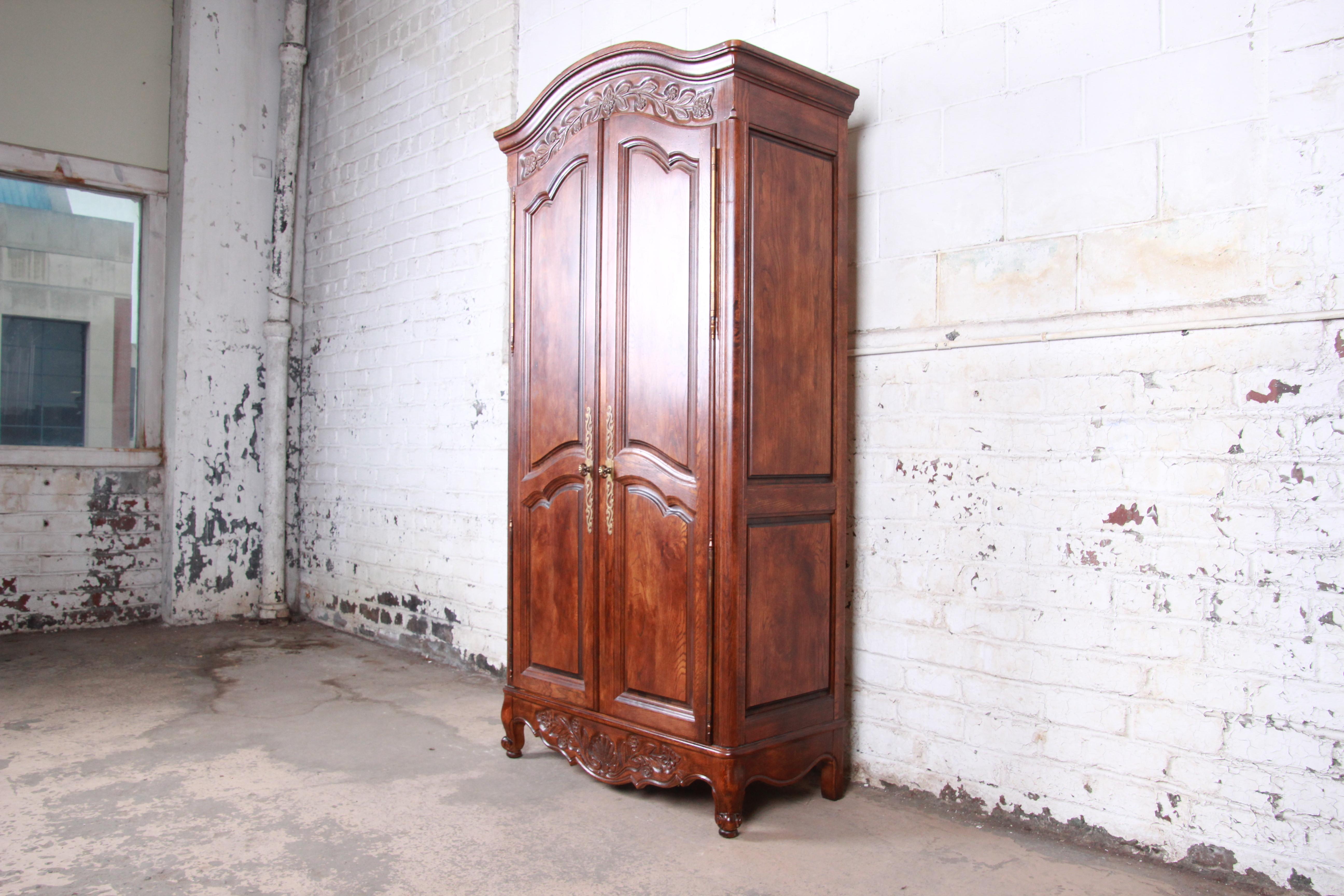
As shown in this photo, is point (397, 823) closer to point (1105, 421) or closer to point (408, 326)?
point (1105, 421)

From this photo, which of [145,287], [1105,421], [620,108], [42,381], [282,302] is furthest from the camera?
[282,302]

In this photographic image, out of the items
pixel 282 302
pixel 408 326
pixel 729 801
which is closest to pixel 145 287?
pixel 282 302

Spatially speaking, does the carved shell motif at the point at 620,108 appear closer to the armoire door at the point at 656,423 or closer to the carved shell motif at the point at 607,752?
the armoire door at the point at 656,423

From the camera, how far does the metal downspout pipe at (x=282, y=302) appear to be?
5559mm

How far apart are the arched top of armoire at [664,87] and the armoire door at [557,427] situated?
0.29 feet

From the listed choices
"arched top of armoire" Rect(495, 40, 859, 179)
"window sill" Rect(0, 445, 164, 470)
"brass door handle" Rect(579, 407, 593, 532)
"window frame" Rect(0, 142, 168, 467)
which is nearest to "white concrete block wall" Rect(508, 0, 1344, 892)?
"arched top of armoire" Rect(495, 40, 859, 179)

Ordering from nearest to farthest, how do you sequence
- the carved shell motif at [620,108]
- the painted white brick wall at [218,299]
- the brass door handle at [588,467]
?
1. the carved shell motif at [620,108]
2. the brass door handle at [588,467]
3. the painted white brick wall at [218,299]

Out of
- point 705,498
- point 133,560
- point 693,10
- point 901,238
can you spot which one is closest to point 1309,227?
point 901,238

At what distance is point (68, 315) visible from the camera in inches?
203

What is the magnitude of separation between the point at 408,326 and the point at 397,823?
2857mm

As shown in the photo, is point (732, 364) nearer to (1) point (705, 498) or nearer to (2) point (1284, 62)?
(1) point (705, 498)

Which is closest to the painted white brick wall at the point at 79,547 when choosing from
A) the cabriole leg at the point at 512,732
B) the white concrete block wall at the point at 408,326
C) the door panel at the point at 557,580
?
the white concrete block wall at the point at 408,326

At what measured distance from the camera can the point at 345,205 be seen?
5.29 meters

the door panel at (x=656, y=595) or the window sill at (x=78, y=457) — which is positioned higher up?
the window sill at (x=78, y=457)
